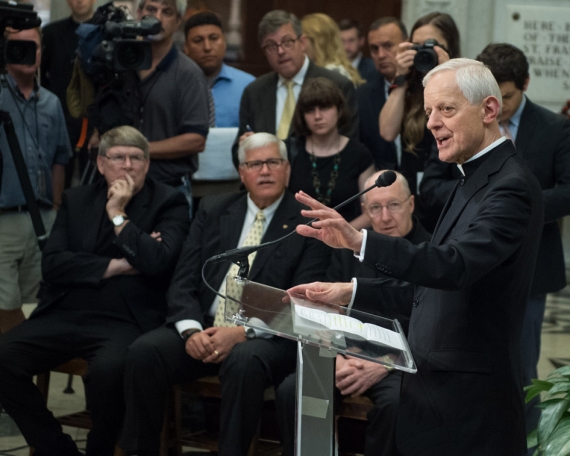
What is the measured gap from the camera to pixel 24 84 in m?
5.12

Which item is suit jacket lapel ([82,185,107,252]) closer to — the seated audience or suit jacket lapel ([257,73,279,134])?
suit jacket lapel ([257,73,279,134])

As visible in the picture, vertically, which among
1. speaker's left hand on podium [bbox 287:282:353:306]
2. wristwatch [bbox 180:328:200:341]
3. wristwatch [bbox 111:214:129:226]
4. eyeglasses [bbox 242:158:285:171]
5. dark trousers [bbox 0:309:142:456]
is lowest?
dark trousers [bbox 0:309:142:456]

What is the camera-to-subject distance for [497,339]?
8.33 ft

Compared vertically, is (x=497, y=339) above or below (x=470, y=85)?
below

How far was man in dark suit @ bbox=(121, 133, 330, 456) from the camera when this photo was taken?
3973mm

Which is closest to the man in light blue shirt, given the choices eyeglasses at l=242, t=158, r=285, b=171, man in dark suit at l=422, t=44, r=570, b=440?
eyeglasses at l=242, t=158, r=285, b=171

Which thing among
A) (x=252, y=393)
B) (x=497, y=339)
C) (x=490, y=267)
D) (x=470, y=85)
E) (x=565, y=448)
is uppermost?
(x=470, y=85)

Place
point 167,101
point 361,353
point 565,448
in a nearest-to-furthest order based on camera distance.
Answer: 1. point 361,353
2. point 565,448
3. point 167,101

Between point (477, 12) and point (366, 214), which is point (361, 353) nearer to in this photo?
point (366, 214)

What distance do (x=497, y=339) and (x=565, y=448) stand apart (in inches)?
24.4

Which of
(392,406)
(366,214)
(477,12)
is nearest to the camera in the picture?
(392,406)

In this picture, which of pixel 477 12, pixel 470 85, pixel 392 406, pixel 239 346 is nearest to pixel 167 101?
pixel 239 346

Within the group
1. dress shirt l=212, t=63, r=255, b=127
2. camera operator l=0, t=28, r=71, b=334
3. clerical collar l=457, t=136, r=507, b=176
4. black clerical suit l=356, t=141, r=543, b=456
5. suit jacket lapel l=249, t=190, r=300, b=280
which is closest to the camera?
black clerical suit l=356, t=141, r=543, b=456

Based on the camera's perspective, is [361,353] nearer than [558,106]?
Yes
